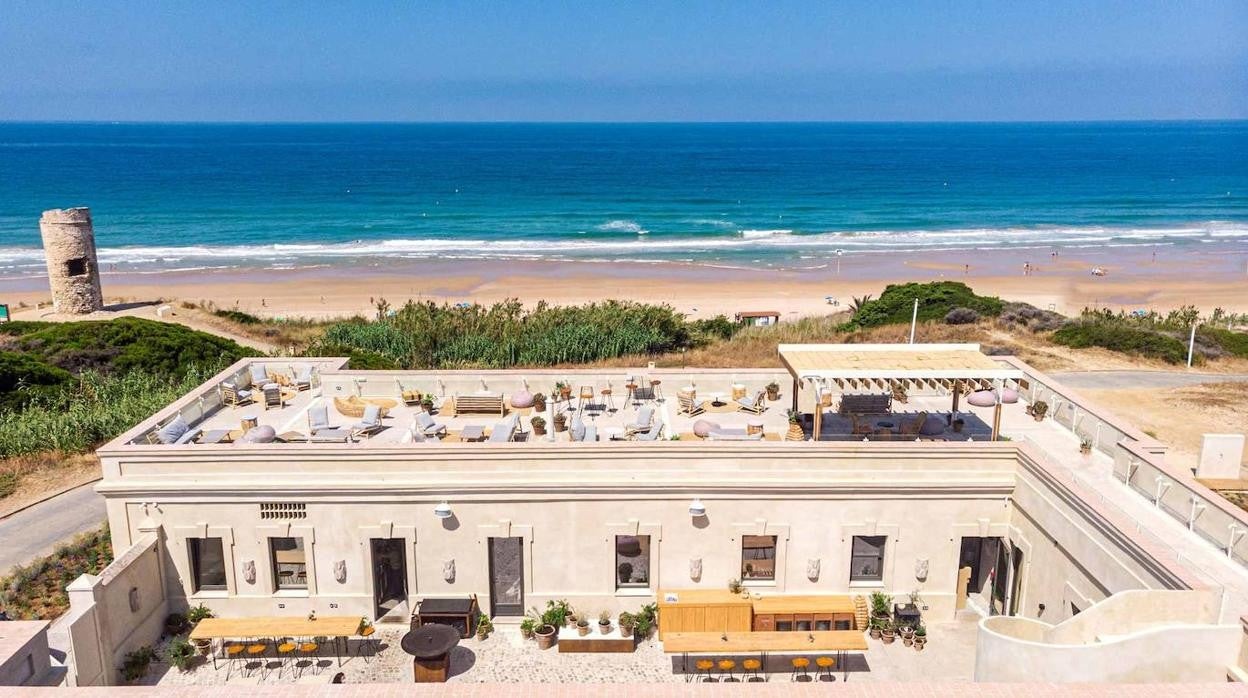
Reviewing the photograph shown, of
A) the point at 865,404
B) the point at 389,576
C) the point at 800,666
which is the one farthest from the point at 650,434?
the point at 389,576

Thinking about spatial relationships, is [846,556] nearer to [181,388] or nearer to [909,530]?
[909,530]

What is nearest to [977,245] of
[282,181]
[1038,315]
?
[1038,315]

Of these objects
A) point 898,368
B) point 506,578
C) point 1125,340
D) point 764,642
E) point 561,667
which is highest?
point 898,368

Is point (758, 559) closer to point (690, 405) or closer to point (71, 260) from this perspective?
point (690, 405)

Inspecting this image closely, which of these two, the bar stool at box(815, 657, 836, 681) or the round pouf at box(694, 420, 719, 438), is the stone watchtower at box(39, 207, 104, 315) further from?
the bar stool at box(815, 657, 836, 681)

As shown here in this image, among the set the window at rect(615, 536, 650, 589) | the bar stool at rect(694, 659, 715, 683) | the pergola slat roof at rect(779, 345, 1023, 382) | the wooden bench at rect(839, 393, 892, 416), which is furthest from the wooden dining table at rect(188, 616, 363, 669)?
the wooden bench at rect(839, 393, 892, 416)

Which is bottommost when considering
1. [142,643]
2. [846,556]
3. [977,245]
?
[142,643]
